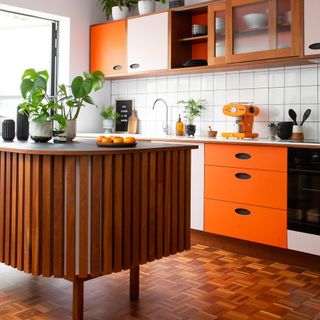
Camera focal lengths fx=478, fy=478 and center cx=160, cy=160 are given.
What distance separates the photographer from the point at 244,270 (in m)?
3.39

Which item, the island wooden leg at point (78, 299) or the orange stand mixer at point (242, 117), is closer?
the island wooden leg at point (78, 299)

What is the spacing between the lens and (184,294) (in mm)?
2869

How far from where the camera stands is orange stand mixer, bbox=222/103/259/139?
410cm

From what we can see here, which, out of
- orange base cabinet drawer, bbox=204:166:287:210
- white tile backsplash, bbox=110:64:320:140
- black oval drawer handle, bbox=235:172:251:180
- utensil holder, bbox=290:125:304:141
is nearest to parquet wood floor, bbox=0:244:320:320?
orange base cabinet drawer, bbox=204:166:287:210

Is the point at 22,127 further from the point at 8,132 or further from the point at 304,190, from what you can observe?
the point at 304,190

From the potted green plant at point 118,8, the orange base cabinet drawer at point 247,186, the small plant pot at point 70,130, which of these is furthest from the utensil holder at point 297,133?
the potted green plant at point 118,8

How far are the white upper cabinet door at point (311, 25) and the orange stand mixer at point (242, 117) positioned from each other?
28.8 inches

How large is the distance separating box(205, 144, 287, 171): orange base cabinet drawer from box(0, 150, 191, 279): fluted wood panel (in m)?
1.34

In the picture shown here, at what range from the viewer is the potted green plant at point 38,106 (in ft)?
9.12

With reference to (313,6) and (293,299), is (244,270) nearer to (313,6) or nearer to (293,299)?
(293,299)

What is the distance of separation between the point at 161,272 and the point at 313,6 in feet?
7.36

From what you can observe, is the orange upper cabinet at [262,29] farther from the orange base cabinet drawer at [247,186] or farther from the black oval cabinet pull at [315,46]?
the orange base cabinet drawer at [247,186]

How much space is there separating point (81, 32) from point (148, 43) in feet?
3.15

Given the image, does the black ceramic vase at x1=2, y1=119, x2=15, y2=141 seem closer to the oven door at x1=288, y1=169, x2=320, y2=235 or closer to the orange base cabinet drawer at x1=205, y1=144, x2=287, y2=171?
the orange base cabinet drawer at x1=205, y1=144, x2=287, y2=171
